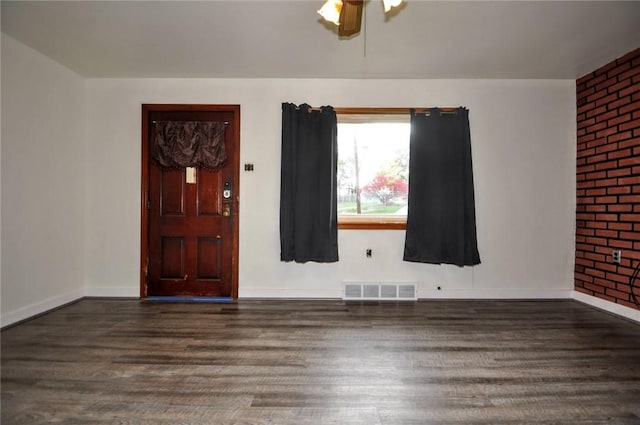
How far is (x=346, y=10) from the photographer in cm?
190

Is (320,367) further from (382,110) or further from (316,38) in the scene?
(382,110)

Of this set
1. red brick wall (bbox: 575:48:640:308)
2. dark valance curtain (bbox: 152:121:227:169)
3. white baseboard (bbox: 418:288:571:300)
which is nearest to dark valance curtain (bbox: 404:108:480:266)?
white baseboard (bbox: 418:288:571:300)

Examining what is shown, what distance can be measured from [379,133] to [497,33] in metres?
1.50

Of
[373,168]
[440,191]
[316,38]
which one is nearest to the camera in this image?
[316,38]

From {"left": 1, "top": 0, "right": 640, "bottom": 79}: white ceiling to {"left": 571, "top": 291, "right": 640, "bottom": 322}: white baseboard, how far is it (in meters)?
2.40

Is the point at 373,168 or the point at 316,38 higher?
the point at 316,38

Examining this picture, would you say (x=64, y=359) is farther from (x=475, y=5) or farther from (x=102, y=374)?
(x=475, y=5)

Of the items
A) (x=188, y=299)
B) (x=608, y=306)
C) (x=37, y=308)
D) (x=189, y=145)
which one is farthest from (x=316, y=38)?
(x=608, y=306)

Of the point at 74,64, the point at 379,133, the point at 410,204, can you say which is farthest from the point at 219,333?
the point at 74,64

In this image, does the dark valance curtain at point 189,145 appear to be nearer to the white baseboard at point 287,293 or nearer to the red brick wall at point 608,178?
the white baseboard at point 287,293

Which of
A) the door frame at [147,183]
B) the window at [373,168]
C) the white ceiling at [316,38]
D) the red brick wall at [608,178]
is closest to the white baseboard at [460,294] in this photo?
the red brick wall at [608,178]

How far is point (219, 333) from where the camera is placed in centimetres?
288

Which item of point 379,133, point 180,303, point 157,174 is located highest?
point 379,133

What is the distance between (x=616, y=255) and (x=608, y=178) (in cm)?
77
